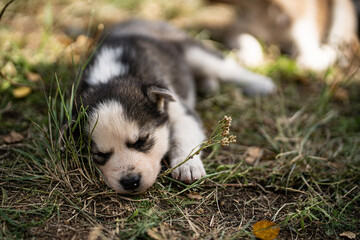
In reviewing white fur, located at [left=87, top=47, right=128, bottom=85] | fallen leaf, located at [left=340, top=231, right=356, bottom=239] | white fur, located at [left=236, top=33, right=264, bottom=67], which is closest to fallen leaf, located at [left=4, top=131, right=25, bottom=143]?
white fur, located at [left=87, top=47, right=128, bottom=85]

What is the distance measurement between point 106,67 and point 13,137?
3.80ft

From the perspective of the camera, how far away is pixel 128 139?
2658mm

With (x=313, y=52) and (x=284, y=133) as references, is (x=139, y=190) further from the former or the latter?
(x=313, y=52)

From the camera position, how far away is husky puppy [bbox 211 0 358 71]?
557 cm

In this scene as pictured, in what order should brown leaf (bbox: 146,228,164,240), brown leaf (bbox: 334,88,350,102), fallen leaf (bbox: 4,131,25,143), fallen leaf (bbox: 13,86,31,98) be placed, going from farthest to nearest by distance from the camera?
brown leaf (bbox: 334,88,350,102), fallen leaf (bbox: 13,86,31,98), fallen leaf (bbox: 4,131,25,143), brown leaf (bbox: 146,228,164,240)

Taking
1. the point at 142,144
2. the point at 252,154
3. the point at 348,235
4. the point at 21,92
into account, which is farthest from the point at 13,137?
the point at 348,235

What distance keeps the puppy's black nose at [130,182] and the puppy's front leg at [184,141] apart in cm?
40

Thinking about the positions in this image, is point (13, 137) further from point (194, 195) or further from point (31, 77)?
point (194, 195)

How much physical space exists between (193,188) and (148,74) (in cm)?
150

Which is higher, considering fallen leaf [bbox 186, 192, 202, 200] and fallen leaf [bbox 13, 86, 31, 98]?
fallen leaf [bbox 186, 192, 202, 200]

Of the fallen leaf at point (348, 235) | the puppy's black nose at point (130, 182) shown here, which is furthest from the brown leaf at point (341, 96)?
the puppy's black nose at point (130, 182)

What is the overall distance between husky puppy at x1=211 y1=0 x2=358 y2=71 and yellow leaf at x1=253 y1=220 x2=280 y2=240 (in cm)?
362

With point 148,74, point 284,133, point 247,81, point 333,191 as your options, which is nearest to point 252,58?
point 247,81

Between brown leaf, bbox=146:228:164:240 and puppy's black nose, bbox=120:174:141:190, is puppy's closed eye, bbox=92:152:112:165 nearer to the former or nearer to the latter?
puppy's black nose, bbox=120:174:141:190
